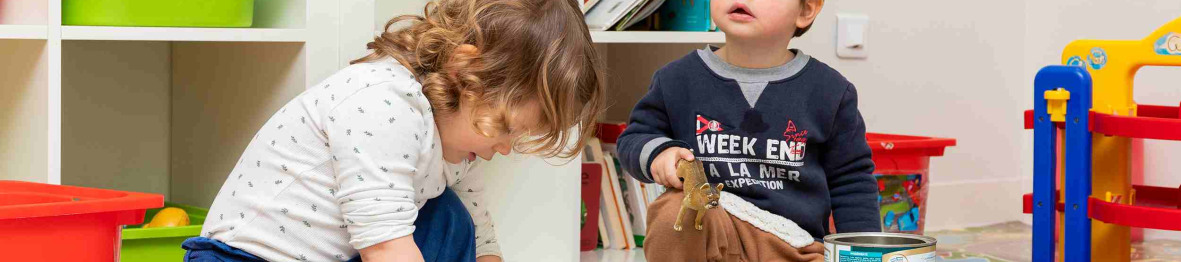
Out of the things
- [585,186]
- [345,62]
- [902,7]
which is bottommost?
[585,186]

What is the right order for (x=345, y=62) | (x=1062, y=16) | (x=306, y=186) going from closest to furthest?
1. (x=306, y=186)
2. (x=345, y=62)
3. (x=1062, y=16)

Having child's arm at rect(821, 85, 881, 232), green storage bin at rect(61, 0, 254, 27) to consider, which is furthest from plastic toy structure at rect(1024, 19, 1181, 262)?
green storage bin at rect(61, 0, 254, 27)

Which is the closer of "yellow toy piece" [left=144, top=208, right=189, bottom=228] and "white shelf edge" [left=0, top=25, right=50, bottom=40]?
"white shelf edge" [left=0, top=25, right=50, bottom=40]

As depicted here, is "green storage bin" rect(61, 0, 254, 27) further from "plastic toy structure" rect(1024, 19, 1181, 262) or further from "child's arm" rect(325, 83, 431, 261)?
"plastic toy structure" rect(1024, 19, 1181, 262)

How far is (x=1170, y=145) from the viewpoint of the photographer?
7.10 ft

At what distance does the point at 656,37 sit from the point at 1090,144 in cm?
60

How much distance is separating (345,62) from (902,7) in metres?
1.22

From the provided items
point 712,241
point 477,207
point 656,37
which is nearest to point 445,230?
point 477,207

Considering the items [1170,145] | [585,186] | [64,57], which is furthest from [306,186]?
[1170,145]

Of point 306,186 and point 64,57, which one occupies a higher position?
point 64,57

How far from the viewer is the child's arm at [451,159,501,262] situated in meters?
1.17

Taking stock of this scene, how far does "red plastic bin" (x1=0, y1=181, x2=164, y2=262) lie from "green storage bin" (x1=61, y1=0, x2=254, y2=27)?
260 millimetres

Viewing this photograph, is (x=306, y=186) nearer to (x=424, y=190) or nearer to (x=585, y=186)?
(x=424, y=190)

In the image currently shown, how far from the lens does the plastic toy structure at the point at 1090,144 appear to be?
1342 millimetres
